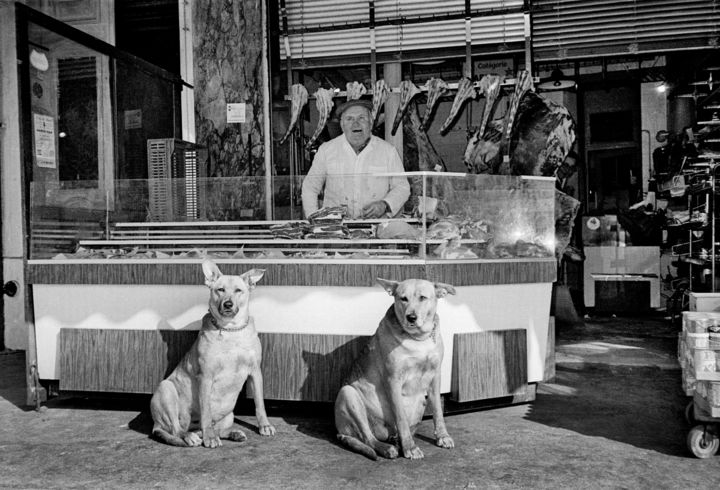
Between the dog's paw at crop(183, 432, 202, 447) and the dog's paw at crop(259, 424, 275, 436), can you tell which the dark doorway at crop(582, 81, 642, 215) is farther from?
the dog's paw at crop(183, 432, 202, 447)

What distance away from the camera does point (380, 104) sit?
22.4 ft

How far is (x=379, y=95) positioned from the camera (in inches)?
269

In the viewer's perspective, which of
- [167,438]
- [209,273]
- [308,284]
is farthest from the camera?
[308,284]

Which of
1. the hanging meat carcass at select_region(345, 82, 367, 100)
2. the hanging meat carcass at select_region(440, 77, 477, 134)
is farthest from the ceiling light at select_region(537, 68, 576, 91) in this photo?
the hanging meat carcass at select_region(345, 82, 367, 100)

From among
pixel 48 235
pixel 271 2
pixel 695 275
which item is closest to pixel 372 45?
pixel 271 2

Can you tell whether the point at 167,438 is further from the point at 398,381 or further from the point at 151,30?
the point at 151,30

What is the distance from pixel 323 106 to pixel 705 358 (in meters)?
4.37

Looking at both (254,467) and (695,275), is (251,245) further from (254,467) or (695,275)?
(695,275)

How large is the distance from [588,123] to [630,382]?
231 inches

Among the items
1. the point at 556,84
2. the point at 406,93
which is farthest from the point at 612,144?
the point at 406,93

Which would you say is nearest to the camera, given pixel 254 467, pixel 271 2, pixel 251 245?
pixel 254 467

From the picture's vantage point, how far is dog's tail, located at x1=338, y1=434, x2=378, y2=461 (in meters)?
3.68

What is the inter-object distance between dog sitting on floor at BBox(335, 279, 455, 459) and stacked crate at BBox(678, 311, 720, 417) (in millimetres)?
1275

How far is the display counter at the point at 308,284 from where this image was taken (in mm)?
4438
